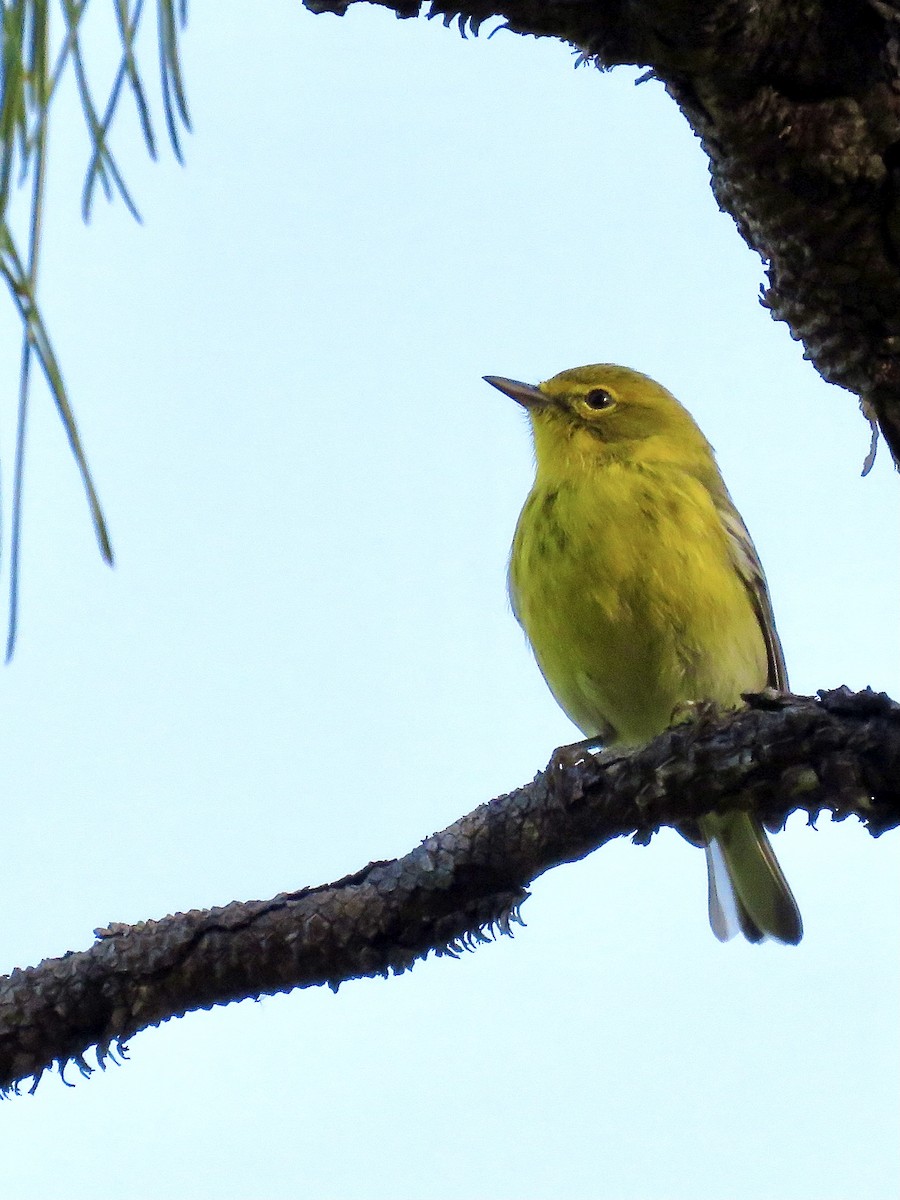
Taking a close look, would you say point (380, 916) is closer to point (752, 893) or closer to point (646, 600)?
point (646, 600)

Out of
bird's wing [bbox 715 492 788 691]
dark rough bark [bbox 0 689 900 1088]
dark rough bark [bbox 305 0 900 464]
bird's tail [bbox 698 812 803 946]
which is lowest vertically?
dark rough bark [bbox 0 689 900 1088]

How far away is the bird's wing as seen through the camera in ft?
15.0

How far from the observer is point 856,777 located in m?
2.26

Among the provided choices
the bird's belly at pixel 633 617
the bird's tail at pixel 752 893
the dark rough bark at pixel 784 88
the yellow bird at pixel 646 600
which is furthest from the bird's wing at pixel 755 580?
the dark rough bark at pixel 784 88

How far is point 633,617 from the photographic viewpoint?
13.3 feet

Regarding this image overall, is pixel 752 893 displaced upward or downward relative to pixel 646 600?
downward

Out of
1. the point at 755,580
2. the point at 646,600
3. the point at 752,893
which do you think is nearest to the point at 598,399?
the point at 755,580

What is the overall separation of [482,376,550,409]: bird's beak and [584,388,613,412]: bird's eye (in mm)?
147

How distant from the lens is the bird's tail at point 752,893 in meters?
4.78

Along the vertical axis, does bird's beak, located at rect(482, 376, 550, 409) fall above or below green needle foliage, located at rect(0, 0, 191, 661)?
above

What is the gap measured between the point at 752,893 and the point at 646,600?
4.20 ft

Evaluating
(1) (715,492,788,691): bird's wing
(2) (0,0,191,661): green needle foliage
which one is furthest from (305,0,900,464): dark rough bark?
(1) (715,492,788,691): bird's wing

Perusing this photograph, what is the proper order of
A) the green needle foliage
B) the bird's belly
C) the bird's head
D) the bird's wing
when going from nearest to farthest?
1. the green needle foliage
2. the bird's belly
3. the bird's wing
4. the bird's head

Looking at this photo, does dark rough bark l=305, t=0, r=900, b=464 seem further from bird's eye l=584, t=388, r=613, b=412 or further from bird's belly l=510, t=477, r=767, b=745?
bird's eye l=584, t=388, r=613, b=412
